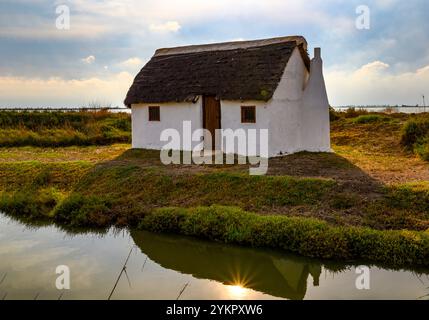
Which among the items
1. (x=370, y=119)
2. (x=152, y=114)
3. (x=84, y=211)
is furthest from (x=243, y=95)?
(x=370, y=119)

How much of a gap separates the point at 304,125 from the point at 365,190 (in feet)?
23.9

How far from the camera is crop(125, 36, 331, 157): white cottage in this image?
57.6 feet

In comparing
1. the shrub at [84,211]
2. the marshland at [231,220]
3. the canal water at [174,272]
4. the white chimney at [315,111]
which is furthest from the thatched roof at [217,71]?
the canal water at [174,272]

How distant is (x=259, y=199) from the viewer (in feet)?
39.8

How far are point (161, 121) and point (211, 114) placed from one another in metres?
2.41

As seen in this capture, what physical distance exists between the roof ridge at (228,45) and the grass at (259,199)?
14.6ft

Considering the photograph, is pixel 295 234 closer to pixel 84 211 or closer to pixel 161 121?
pixel 84 211

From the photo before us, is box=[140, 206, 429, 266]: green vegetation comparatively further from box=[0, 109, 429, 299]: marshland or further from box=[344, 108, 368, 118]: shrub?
box=[344, 108, 368, 118]: shrub

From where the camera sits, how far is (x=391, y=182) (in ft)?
41.1

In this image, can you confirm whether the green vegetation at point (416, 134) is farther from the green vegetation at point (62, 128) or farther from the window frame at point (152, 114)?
the green vegetation at point (62, 128)

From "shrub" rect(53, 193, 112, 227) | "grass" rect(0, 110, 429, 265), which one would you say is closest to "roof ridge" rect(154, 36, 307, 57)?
"grass" rect(0, 110, 429, 265)

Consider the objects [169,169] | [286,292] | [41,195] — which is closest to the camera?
[286,292]

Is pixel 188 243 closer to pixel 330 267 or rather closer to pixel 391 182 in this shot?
pixel 330 267
